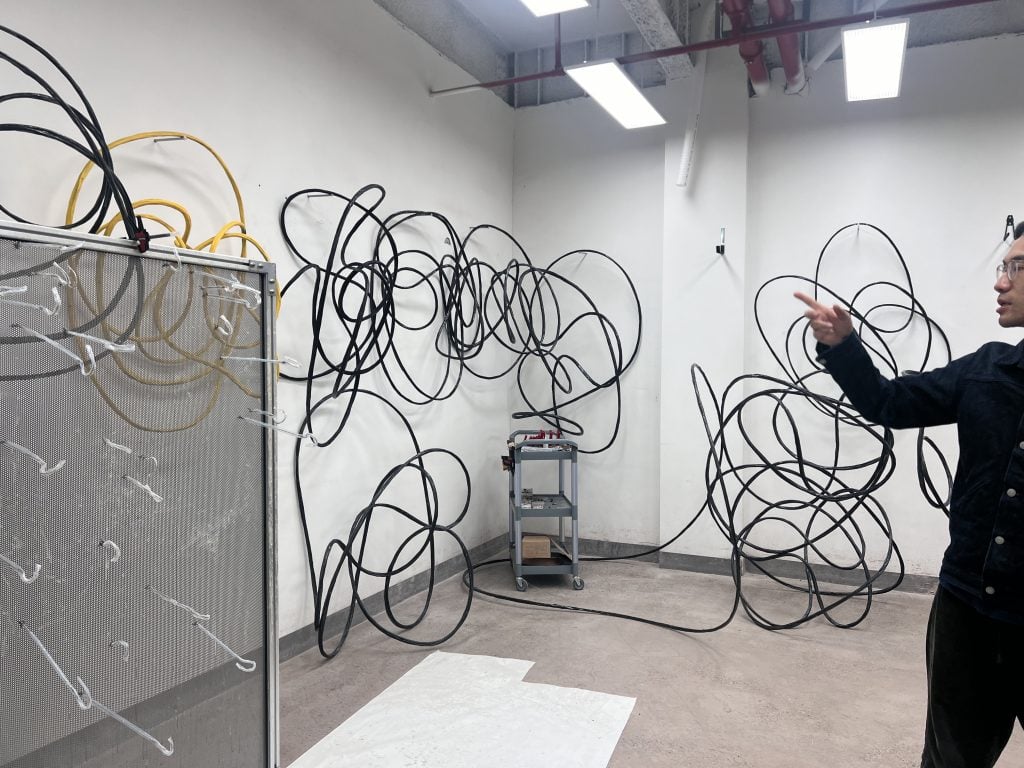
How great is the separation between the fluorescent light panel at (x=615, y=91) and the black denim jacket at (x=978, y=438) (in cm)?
211

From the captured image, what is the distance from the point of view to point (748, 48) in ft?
11.7

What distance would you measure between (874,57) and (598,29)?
1.76m

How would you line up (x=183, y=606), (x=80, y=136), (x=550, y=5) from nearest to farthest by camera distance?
(x=183, y=606)
(x=80, y=136)
(x=550, y=5)

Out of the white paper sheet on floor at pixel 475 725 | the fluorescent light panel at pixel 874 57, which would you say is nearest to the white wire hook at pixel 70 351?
the white paper sheet on floor at pixel 475 725

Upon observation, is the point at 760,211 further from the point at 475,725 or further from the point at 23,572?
the point at 23,572

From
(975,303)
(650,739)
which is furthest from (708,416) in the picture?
(650,739)

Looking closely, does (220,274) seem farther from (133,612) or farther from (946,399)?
(946,399)

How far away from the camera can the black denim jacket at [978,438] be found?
1.40 meters

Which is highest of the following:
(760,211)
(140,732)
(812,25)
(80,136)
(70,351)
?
(812,25)

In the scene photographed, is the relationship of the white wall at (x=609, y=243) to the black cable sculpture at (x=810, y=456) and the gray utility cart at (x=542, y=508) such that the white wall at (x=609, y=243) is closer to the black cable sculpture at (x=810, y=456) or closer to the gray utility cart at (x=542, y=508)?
the black cable sculpture at (x=810, y=456)

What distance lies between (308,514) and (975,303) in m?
3.66

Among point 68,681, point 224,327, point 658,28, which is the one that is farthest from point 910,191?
point 68,681

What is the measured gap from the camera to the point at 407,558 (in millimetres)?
3598

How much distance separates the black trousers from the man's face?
2.08 feet
